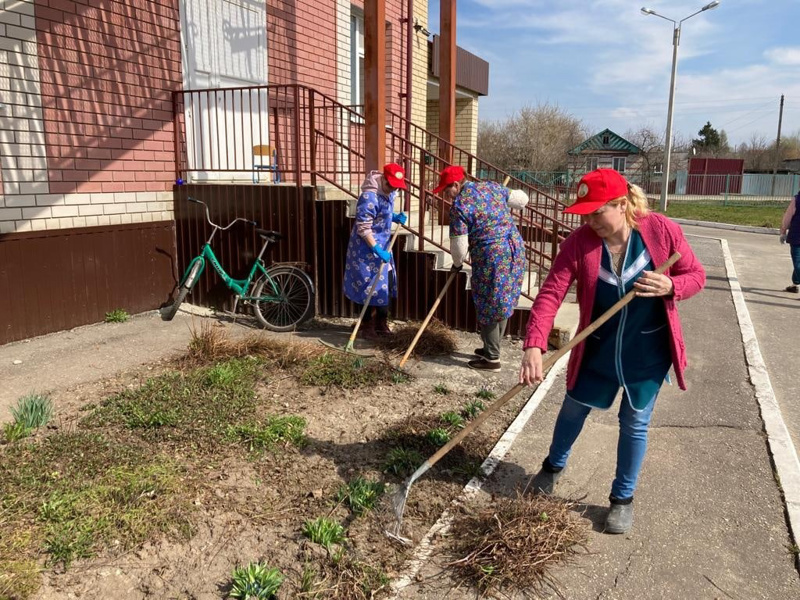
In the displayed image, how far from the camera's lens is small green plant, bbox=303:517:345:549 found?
2.78 metres

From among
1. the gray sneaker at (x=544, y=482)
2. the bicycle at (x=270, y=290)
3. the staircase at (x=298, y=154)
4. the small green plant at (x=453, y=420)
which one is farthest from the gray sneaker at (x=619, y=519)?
the bicycle at (x=270, y=290)

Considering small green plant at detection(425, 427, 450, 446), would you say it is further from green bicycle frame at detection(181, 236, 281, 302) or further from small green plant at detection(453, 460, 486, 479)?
green bicycle frame at detection(181, 236, 281, 302)

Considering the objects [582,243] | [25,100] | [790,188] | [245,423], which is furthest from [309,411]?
[790,188]

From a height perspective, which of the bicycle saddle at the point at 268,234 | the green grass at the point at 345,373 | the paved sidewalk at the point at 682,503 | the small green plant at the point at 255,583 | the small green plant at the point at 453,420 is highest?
the bicycle saddle at the point at 268,234

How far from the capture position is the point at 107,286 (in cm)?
645

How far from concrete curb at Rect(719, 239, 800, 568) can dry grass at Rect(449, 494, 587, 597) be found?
1074 mm

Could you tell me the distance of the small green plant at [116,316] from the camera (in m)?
6.50

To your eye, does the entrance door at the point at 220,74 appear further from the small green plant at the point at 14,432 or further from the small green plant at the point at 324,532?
the small green plant at the point at 324,532

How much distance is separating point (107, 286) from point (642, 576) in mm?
5777

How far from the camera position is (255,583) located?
245 cm

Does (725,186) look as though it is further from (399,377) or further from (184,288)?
(399,377)

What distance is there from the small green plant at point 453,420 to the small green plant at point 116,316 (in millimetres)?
4090

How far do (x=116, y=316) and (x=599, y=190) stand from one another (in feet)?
18.2

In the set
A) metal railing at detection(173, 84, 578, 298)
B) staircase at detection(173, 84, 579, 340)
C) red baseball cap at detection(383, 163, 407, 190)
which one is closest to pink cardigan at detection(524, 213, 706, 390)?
red baseball cap at detection(383, 163, 407, 190)
